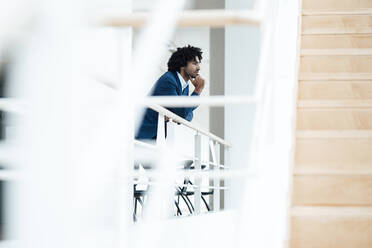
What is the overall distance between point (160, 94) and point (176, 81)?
0.44ft

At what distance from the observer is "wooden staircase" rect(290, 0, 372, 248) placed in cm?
130

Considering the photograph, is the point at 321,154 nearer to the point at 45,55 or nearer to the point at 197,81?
the point at 45,55

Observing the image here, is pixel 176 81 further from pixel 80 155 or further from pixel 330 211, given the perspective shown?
pixel 80 155

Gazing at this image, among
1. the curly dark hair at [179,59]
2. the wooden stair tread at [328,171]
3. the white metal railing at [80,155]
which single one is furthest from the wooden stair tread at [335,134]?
the curly dark hair at [179,59]

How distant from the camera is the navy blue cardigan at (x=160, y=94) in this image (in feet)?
7.73

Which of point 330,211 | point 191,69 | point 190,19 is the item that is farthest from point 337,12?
point 190,19

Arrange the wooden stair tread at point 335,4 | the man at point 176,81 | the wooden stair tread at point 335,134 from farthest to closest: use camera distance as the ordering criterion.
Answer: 1. the wooden stair tread at point 335,4
2. the man at point 176,81
3. the wooden stair tread at point 335,134

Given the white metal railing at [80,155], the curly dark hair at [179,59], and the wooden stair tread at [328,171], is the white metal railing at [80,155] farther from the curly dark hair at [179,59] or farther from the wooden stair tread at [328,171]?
the curly dark hair at [179,59]

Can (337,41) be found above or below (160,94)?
above

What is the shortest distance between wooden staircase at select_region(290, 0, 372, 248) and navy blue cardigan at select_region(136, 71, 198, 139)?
58cm

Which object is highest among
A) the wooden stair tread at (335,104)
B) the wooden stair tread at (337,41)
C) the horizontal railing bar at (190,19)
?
the wooden stair tread at (337,41)

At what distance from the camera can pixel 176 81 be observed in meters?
2.57

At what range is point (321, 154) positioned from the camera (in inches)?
62.4

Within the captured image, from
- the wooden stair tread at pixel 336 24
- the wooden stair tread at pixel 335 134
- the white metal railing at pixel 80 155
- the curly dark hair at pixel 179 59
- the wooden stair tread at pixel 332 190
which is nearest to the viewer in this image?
the white metal railing at pixel 80 155
